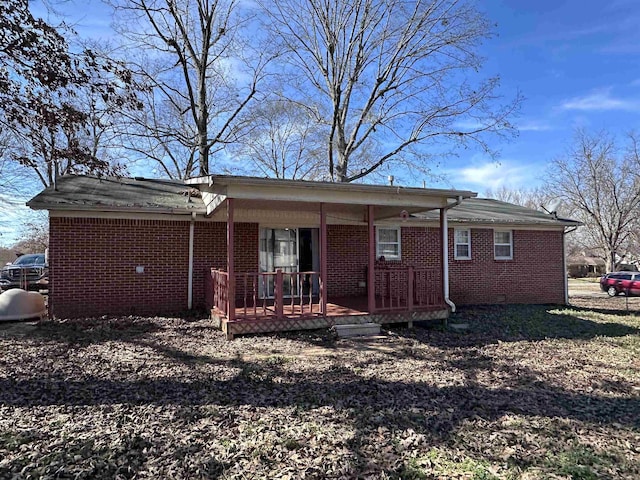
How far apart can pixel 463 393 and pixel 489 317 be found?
633cm

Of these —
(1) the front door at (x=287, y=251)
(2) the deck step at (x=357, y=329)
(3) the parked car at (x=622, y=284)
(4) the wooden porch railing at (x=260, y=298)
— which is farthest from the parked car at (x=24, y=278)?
(3) the parked car at (x=622, y=284)

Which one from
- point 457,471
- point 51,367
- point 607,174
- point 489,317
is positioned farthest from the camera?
point 607,174

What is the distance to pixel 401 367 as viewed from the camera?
6438mm

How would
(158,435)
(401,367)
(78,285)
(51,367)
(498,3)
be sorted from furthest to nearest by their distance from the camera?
1. (498,3)
2. (78,285)
3. (401,367)
4. (51,367)
5. (158,435)

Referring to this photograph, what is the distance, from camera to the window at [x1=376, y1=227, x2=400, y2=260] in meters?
12.7

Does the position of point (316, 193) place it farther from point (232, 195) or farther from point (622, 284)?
point (622, 284)

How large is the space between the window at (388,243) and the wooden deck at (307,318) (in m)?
3.19

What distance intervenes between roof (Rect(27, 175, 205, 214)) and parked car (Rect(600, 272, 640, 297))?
22.0 meters

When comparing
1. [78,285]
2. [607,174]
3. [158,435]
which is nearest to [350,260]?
[78,285]

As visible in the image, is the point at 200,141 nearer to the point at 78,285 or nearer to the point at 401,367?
the point at 78,285

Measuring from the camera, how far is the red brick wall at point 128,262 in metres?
9.66

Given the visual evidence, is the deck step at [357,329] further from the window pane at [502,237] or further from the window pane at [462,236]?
the window pane at [502,237]

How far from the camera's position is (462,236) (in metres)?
13.5

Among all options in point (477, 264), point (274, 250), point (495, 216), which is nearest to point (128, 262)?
point (274, 250)
